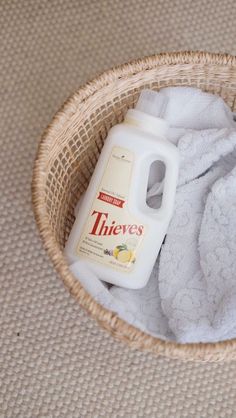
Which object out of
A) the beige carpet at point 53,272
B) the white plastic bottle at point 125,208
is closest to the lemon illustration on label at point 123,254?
the white plastic bottle at point 125,208

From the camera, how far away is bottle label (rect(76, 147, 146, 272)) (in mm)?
706

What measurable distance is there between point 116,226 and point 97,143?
0.16 meters

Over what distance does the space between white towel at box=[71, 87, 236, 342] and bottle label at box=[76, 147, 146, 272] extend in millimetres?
47

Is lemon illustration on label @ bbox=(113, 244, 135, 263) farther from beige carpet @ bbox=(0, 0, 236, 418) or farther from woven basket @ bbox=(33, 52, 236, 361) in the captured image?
beige carpet @ bbox=(0, 0, 236, 418)

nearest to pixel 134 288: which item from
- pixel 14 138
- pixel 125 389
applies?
pixel 125 389

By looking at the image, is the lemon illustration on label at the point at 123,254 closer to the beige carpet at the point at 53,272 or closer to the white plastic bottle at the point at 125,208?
the white plastic bottle at the point at 125,208

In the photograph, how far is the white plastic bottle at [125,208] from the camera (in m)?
0.70

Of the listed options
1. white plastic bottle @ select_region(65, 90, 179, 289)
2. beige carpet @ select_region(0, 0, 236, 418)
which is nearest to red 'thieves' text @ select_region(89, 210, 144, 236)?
white plastic bottle @ select_region(65, 90, 179, 289)

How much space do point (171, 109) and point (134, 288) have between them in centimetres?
23

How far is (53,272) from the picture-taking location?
89 cm

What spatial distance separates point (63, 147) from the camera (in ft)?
2.43

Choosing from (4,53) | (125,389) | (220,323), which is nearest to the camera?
(220,323)

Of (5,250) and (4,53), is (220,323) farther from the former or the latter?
(4,53)

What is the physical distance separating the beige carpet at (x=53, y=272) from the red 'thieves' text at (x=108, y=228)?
8.1 inches
